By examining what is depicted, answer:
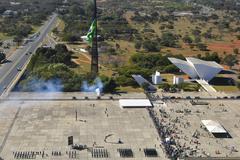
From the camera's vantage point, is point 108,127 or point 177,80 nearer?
point 108,127

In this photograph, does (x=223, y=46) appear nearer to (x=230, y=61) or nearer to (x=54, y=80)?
(x=230, y=61)

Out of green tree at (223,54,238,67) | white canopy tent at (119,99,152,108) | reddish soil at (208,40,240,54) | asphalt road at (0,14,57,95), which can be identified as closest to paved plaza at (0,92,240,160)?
white canopy tent at (119,99,152,108)

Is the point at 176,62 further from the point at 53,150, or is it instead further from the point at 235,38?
the point at 235,38

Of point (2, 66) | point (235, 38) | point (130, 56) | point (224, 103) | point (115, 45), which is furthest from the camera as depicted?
point (235, 38)

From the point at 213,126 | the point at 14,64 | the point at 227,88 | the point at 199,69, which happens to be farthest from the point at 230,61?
the point at 14,64

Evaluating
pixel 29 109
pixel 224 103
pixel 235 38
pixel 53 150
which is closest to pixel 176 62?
pixel 224 103
